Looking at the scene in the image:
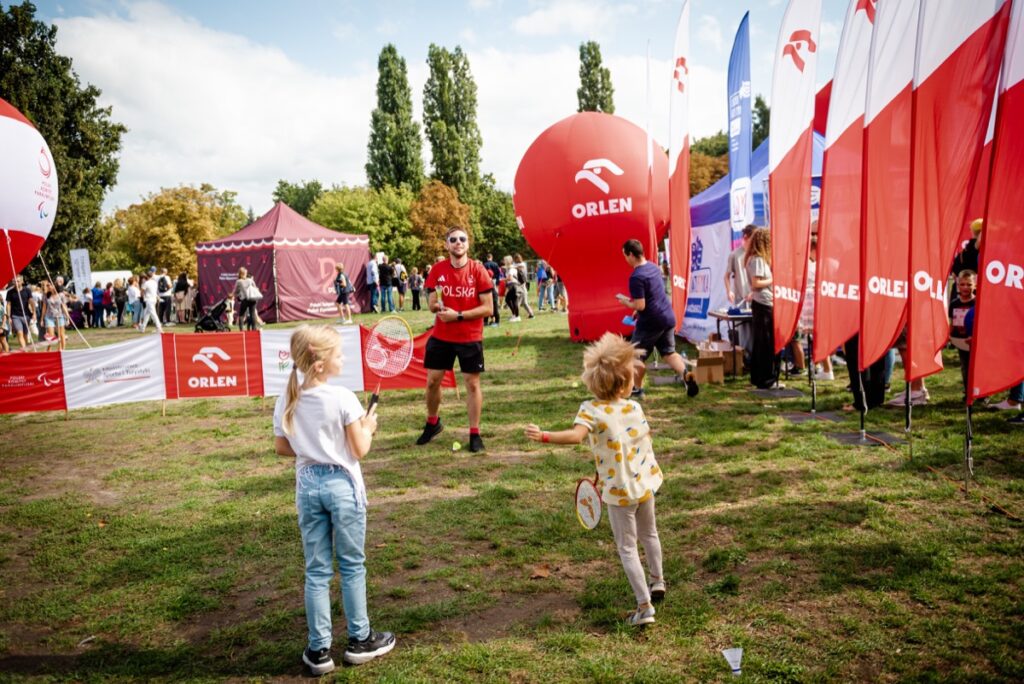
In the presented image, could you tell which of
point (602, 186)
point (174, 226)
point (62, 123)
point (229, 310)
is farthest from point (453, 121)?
point (602, 186)

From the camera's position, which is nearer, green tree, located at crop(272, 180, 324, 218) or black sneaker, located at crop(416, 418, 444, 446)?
black sneaker, located at crop(416, 418, 444, 446)

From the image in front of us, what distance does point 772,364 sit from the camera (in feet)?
30.0

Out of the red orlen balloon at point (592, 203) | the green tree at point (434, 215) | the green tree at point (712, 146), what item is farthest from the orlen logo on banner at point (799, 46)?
the green tree at point (712, 146)

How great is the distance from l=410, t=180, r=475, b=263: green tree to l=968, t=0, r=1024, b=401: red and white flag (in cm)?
4417

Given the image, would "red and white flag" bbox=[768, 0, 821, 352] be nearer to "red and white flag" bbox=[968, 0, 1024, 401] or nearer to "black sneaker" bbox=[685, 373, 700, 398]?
"black sneaker" bbox=[685, 373, 700, 398]

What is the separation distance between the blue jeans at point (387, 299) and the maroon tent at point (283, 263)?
1.46 m

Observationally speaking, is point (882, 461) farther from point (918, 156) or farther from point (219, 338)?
point (219, 338)

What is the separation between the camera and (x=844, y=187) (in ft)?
21.1

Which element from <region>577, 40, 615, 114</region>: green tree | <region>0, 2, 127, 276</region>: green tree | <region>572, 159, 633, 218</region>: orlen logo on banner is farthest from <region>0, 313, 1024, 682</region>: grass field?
<region>577, 40, 615, 114</region>: green tree

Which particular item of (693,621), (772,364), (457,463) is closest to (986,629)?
(693,621)

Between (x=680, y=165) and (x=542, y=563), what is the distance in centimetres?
695

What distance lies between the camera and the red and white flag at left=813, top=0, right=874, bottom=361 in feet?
20.6

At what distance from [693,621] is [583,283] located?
9.70 meters

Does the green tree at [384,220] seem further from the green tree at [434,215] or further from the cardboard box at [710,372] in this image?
the cardboard box at [710,372]
